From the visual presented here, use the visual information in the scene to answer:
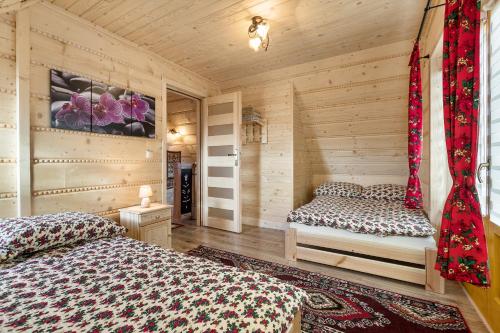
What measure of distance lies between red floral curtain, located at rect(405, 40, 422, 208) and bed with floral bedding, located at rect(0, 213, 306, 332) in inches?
84.1

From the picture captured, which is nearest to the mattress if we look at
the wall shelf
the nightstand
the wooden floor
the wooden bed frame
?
the wooden bed frame

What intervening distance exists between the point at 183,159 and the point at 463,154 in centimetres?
444

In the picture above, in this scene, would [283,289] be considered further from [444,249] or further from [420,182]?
[420,182]

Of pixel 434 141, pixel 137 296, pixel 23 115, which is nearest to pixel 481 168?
pixel 434 141

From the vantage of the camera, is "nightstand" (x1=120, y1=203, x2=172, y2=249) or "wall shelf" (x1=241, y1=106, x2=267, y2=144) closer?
"nightstand" (x1=120, y1=203, x2=172, y2=249)

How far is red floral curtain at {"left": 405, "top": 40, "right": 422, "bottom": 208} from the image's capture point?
7.73 ft

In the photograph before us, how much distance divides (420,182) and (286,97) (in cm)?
204

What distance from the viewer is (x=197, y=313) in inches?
33.5

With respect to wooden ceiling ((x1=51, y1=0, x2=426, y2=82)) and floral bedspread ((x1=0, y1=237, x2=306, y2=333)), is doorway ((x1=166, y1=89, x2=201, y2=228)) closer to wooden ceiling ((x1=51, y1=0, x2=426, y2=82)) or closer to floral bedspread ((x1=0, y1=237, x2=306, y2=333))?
wooden ceiling ((x1=51, y1=0, x2=426, y2=82))

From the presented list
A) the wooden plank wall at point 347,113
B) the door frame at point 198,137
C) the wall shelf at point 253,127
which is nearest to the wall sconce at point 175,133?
the door frame at point 198,137

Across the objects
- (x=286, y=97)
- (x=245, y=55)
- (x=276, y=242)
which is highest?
(x=245, y=55)

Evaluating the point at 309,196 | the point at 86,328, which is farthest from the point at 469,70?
the point at 309,196

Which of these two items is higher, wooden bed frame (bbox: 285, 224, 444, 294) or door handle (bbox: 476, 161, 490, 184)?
door handle (bbox: 476, 161, 490, 184)

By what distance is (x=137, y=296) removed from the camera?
96 cm
